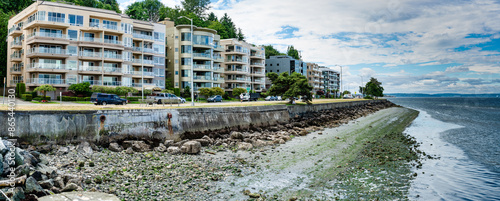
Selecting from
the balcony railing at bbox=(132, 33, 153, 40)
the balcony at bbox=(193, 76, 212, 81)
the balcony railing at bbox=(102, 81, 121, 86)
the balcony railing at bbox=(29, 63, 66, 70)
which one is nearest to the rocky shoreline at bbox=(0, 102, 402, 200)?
the balcony railing at bbox=(102, 81, 121, 86)

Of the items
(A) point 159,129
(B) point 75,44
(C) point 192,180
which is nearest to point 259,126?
(A) point 159,129

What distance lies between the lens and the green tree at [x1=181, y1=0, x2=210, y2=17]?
97875mm

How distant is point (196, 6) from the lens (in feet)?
327

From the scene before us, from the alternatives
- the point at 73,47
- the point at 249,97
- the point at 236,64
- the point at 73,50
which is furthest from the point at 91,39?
the point at 236,64

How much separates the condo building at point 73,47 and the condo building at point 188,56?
8348 millimetres

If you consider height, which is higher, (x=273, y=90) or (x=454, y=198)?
(x=273, y=90)

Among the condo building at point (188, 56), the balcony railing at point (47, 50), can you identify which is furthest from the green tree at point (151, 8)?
the balcony railing at point (47, 50)

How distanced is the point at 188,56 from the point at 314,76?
9345cm

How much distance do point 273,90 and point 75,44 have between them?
36.4 meters

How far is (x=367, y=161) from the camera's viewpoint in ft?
55.4

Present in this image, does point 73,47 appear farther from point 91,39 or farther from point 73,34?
point 91,39

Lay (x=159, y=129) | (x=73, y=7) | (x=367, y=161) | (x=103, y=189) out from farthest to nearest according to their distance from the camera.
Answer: (x=73, y=7), (x=159, y=129), (x=367, y=161), (x=103, y=189)

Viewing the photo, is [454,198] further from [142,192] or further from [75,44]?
[75,44]

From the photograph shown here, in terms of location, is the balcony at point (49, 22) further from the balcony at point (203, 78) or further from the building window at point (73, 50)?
the balcony at point (203, 78)
